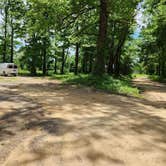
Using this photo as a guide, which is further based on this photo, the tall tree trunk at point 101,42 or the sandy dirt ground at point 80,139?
the tall tree trunk at point 101,42

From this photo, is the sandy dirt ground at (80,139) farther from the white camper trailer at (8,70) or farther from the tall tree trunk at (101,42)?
the white camper trailer at (8,70)

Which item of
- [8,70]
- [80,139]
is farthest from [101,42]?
[8,70]

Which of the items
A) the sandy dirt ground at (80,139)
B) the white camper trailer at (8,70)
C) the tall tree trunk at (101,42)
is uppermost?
the tall tree trunk at (101,42)

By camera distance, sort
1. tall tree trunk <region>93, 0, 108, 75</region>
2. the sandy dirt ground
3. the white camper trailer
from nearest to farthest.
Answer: the sandy dirt ground < tall tree trunk <region>93, 0, 108, 75</region> < the white camper trailer

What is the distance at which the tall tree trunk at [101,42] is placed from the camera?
22906 mm

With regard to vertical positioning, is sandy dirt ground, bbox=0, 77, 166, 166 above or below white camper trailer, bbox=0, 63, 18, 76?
below


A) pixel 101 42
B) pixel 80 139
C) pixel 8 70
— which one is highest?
pixel 101 42

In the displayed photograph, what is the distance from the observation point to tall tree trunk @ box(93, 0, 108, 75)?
22.9 metres

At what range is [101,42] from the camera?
2323cm

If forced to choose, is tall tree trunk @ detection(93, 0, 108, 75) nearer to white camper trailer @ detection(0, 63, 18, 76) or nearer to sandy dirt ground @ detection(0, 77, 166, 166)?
sandy dirt ground @ detection(0, 77, 166, 166)

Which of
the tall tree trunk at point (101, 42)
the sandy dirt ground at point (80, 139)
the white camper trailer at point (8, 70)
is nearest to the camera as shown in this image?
the sandy dirt ground at point (80, 139)

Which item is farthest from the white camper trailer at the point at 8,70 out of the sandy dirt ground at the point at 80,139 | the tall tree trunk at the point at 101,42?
the sandy dirt ground at the point at 80,139

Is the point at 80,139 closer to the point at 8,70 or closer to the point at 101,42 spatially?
the point at 101,42

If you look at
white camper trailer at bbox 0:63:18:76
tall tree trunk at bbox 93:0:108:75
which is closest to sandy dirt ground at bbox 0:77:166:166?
tall tree trunk at bbox 93:0:108:75
